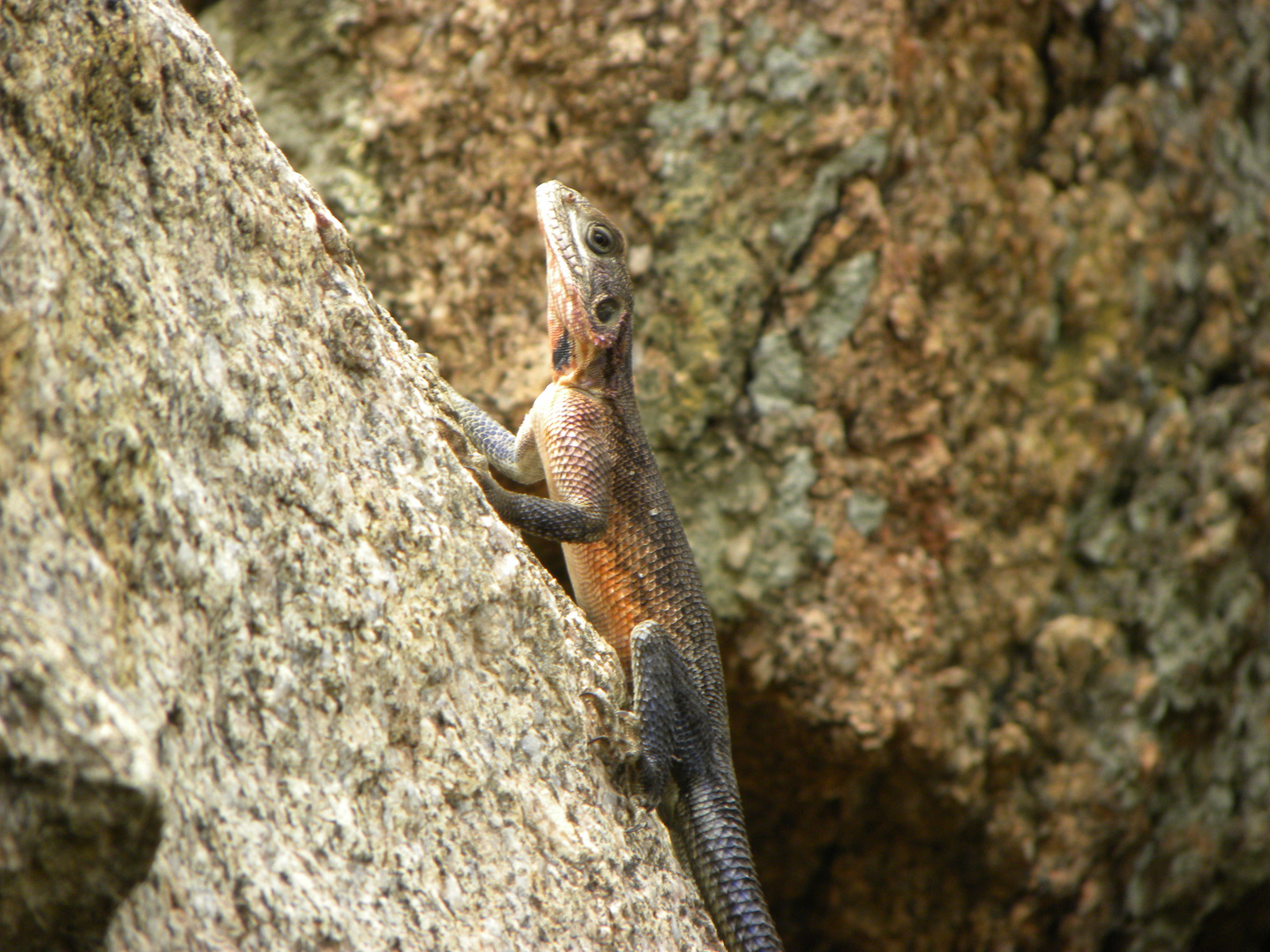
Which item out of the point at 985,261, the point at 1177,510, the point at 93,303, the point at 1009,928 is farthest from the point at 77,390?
the point at 1177,510

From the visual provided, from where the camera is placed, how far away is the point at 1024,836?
391cm

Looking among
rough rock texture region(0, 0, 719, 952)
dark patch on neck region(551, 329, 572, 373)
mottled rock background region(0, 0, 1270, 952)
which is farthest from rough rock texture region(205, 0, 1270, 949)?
rough rock texture region(0, 0, 719, 952)

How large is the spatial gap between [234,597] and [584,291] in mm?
2039

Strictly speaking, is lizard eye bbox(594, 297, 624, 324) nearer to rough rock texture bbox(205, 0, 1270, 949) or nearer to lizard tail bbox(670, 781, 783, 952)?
rough rock texture bbox(205, 0, 1270, 949)

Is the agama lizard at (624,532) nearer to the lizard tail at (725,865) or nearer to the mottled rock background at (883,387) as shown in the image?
the lizard tail at (725,865)

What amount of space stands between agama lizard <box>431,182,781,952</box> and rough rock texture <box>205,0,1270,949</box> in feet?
1.02

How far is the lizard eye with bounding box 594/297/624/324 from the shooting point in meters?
3.66

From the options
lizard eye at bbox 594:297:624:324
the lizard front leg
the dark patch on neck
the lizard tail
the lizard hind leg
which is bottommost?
the lizard tail

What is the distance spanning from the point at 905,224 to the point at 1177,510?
1.66 m

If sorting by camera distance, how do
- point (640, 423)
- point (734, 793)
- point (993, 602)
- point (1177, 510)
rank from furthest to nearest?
point (1177, 510) < point (993, 602) < point (640, 423) < point (734, 793)

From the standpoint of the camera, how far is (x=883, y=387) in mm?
3867

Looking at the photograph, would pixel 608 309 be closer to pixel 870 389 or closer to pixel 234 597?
pixel 870 389

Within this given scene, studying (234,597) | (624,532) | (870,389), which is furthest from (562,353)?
(234,597)

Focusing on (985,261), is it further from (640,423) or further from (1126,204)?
(640,423)
